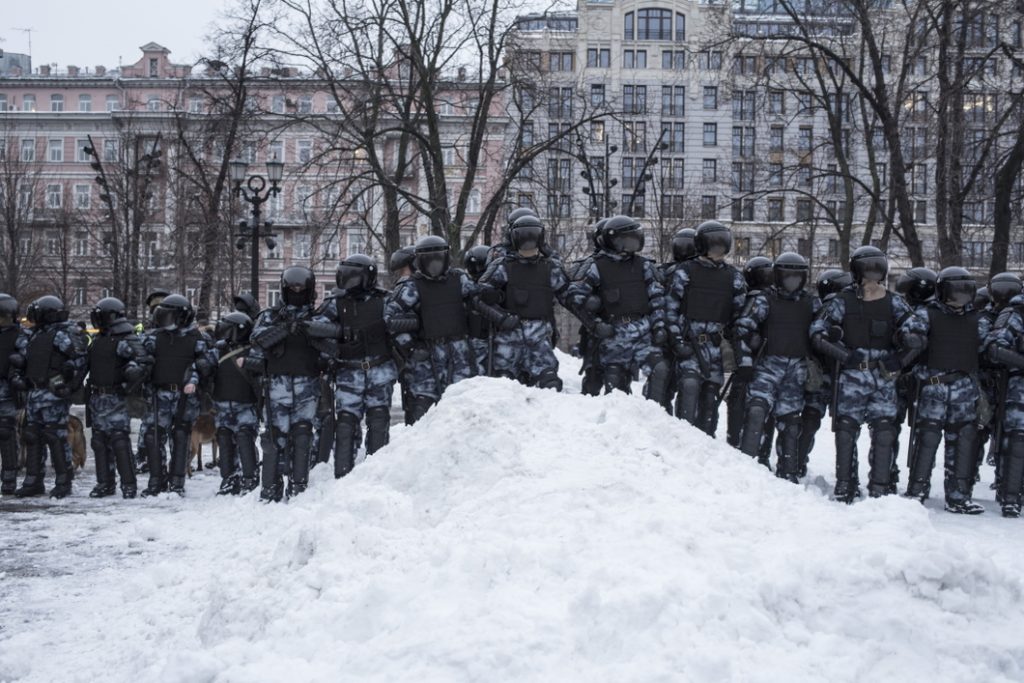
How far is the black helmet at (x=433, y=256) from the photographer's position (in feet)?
33.6

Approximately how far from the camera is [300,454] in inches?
408

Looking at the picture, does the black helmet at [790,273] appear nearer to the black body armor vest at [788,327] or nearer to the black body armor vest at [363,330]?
the black body armor vest at [788,327]

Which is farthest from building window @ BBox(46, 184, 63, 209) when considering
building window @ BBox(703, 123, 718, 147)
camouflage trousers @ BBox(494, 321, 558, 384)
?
camouflage trousers @ BBox(494, 321, 558, 384)

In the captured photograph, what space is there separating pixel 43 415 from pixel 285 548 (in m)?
6.45

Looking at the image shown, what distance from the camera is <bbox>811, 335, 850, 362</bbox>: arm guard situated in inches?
390

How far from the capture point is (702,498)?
618 cm

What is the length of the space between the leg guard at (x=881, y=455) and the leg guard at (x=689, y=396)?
1.63 meters

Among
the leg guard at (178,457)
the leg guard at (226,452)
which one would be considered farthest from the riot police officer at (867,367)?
the leg guard at (178,457)

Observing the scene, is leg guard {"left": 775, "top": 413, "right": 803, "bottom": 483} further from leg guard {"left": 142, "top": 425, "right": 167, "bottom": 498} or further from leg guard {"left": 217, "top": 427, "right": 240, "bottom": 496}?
Result: leg guard {"left": 142, "top": 425, "right": 167, "bottom": 498}

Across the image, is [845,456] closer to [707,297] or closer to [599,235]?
[707,297]

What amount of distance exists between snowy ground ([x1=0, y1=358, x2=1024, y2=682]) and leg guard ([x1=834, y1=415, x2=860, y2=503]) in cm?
229

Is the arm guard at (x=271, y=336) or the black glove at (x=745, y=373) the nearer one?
the arm guard at (x=271, y=336)

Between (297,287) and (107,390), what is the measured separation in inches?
99.3

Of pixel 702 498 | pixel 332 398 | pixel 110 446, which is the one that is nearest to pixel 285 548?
pixel 702 498
